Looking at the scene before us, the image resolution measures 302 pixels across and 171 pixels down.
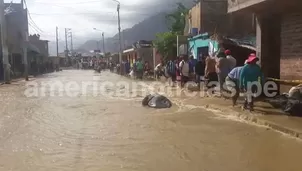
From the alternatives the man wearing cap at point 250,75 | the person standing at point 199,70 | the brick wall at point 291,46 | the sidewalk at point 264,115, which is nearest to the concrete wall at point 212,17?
the person standing at point 199,70

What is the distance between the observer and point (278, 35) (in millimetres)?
12484

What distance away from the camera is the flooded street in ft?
19.9

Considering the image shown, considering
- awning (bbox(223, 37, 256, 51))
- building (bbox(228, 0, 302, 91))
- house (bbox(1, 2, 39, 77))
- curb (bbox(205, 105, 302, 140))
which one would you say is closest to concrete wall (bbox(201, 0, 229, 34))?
awning (bbox(223, 37, 256, 51))

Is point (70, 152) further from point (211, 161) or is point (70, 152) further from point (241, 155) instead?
point (241, 155)

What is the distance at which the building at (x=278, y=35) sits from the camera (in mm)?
10648

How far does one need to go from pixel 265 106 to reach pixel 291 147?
406 cm

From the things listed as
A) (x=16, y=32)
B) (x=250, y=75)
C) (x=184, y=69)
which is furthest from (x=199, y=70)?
(x=16, y=32)

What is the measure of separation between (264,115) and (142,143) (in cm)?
348

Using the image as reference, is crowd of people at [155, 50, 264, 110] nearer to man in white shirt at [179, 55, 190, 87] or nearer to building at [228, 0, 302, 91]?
man in white shirt at [179, 55, 190, 87]

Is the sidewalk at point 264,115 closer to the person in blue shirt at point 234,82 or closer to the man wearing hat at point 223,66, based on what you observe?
the person in blue shirt at point 234,82

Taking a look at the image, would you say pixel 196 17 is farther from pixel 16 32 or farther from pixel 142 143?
pixel 16 32

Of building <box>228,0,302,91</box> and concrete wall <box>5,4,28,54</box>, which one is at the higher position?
concrete wall <box>5,4,28,54</box>

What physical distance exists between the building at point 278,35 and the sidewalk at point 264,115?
1.39m

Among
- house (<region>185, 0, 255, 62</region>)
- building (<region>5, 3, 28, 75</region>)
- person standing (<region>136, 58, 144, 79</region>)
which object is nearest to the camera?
house (<region>185, 0, 255, 62</region>)
